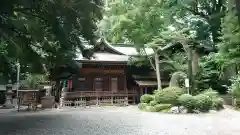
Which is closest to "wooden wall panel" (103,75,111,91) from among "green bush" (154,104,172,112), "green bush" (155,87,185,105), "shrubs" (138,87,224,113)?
"shrubs" (138,87,224,113)

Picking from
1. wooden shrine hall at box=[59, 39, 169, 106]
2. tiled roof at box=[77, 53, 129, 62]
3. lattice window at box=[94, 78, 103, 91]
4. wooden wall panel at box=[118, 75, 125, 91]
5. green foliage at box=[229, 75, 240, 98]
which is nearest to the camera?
green foliage at box=[229, 75, 240, 98]

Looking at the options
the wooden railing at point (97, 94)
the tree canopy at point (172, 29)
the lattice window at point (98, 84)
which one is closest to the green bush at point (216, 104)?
the tree canopy at point (172, 29)

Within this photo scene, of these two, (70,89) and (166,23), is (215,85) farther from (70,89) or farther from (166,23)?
(70,89)

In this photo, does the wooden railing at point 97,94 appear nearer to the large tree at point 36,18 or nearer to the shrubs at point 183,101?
the shrubs at point 183,101

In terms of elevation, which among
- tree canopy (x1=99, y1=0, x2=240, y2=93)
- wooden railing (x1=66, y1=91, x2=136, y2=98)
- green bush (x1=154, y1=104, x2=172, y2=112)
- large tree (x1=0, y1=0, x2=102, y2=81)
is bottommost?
green bush (x1=154, y1=104, x2=172, y2=112)

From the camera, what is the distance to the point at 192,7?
807 inches

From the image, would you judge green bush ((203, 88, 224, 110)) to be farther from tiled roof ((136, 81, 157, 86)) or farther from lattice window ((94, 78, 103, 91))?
lattice window ((94, 78, 103, 91))

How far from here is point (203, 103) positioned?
12047 mm

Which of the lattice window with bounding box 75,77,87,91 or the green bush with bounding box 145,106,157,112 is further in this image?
the lattice window with bounding box 75,77,87,91

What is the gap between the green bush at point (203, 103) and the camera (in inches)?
474

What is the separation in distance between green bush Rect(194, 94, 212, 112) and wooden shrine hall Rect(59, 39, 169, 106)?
19.7 ft

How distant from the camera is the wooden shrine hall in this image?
16.6 metres

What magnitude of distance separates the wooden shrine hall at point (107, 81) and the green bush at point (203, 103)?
6.01 metres

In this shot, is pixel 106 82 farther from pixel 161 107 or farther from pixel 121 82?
pixel 161 107
